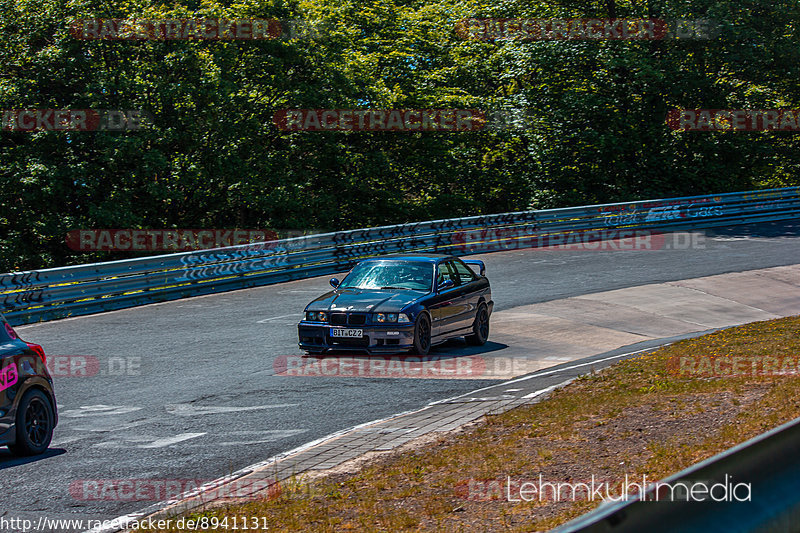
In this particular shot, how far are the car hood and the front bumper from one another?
0.88 ft

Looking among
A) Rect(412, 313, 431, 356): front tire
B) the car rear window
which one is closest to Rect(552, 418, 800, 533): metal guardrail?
the car rear window

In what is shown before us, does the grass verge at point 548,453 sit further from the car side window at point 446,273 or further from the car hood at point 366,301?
the car side window at point 446,273

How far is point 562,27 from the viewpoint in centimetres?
3503

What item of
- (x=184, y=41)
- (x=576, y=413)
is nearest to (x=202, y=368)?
(x=576, y=413)

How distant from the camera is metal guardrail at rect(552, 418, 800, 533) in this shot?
2.75 meters

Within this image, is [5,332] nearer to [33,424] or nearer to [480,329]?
[33,424]

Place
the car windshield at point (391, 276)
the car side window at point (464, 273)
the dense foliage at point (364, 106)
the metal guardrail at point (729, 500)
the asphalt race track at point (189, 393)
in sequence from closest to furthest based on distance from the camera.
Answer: the metal guardrail at point (729, 500), the asphalt race track at point (189, 393), the car windshield at point (391, 276), the car side window at point (464, 273), the dense foliage at point (364, 106)

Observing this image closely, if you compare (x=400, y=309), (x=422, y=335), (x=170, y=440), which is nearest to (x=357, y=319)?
(x=400, y=309)

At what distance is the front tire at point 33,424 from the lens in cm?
798

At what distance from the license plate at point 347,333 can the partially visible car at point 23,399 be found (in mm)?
5028

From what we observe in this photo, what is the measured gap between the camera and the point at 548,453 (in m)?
7.12

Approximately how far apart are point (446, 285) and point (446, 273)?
322mm

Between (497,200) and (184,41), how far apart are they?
47.8 feet

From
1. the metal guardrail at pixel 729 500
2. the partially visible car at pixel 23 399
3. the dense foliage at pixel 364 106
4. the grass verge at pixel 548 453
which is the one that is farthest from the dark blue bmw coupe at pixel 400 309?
the dense foliage at pixel 364 106
